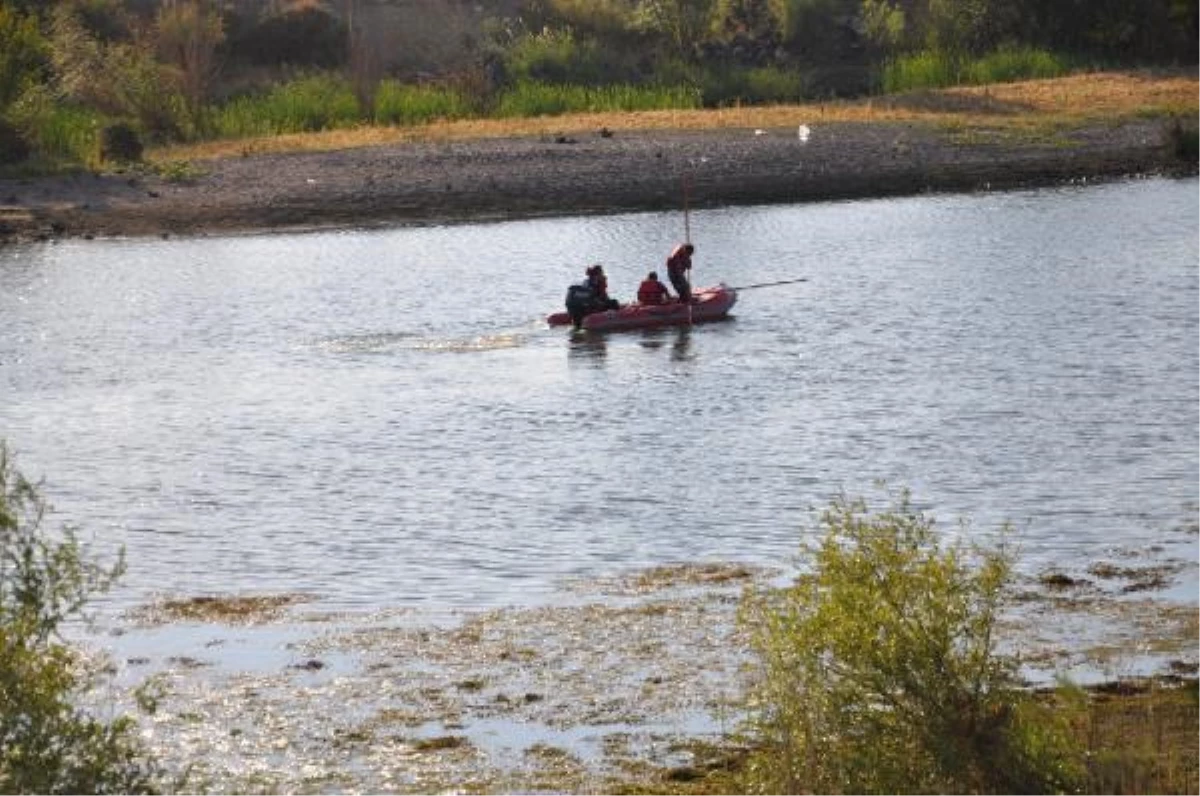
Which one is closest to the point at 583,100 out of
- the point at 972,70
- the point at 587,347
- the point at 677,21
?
the point at 677,21

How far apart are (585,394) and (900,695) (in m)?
18.6

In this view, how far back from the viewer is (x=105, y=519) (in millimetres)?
24438

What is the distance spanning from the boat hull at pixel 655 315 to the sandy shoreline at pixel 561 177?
12.6m

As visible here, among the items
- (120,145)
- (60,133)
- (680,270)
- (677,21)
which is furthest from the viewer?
(677,21)

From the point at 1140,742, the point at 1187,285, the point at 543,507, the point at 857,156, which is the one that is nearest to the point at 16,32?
the point at 857,156

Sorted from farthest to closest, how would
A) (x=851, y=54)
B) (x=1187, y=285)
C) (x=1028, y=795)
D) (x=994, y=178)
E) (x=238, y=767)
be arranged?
(x=851, y=54), (x=994, y=178), (x=1187, y=285), (x=238, y=767), (x=1028, y=795)

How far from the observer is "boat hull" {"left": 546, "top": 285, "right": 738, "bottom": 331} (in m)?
36.0

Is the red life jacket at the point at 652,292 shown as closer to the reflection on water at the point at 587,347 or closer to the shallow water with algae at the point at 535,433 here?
the shallow water with algae at the point at 535,433

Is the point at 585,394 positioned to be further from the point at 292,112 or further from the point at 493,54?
the point at 493,54

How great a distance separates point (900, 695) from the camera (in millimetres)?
12938

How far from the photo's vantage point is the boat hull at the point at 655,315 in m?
36.0

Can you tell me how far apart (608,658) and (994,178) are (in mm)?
34588

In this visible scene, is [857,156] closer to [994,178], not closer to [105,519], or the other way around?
[994,178]

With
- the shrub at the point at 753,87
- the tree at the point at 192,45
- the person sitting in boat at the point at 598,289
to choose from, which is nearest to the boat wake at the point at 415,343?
the person sitting in boat at the point at 598,289
